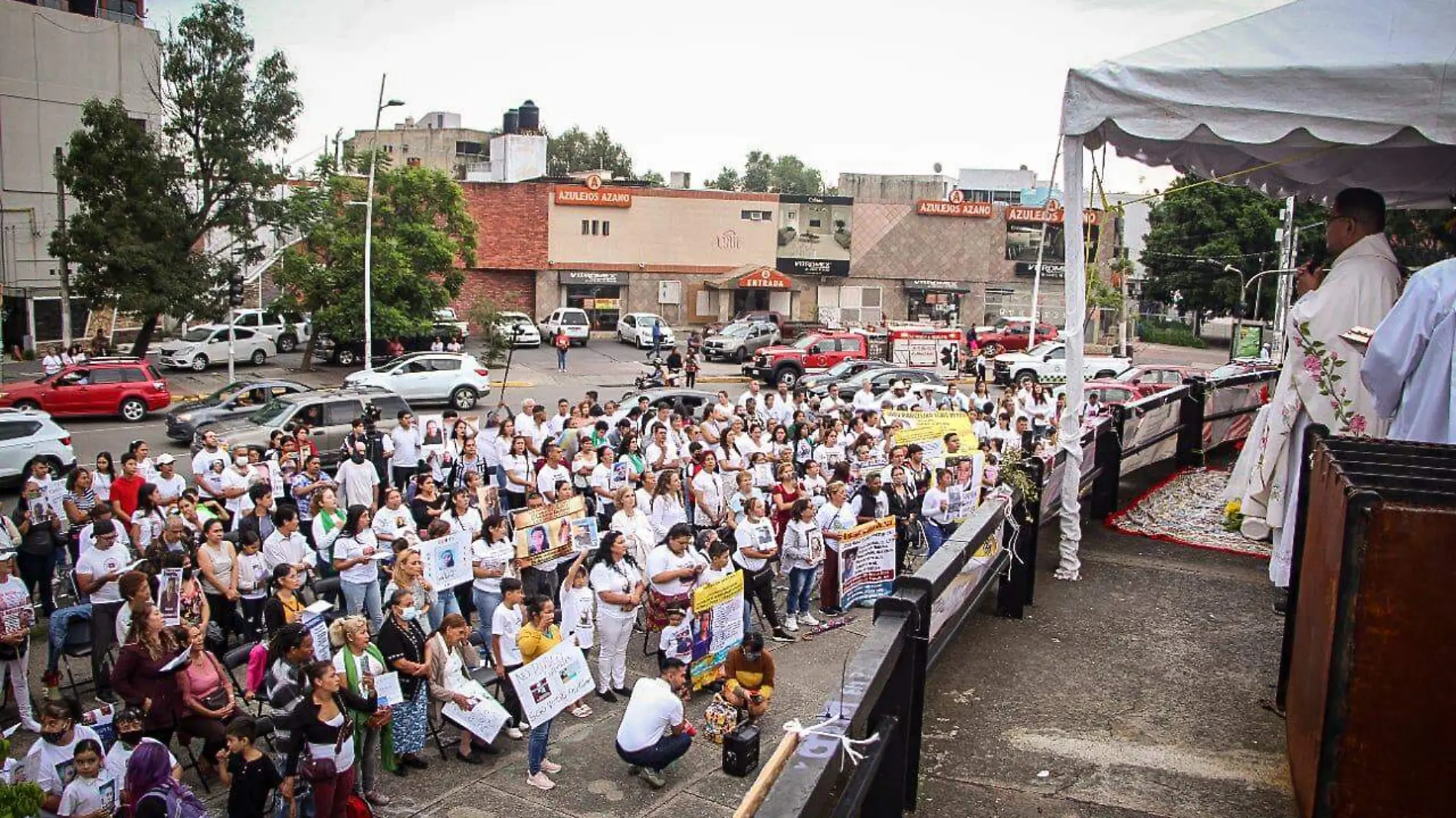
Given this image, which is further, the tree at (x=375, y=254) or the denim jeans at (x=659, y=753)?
the tree at (x=375, y=254)

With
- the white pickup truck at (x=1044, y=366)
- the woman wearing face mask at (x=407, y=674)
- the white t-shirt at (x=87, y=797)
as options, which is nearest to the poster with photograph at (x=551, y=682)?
the woman wearing face mask at (x=407, y=674)

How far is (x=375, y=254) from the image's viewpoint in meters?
36.6

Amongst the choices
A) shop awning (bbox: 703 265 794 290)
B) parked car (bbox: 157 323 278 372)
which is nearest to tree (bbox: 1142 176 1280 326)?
shop awning (bbox: 703 265 794 290)

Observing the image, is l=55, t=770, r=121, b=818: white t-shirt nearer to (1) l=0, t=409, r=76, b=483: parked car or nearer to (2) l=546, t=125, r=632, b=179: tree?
(1) l=0, t=409, r=76, b=483: parked car

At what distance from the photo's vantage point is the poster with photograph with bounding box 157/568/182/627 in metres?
10.0

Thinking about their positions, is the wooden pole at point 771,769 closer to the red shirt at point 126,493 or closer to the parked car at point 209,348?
the red shirt at point 126,493

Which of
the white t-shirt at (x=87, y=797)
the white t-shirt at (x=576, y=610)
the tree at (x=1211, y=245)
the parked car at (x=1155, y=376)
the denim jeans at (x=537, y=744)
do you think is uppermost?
the tree at (x=1211, y=245)

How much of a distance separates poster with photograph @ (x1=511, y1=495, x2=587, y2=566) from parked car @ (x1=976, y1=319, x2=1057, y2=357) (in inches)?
1371

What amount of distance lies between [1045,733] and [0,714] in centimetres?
995

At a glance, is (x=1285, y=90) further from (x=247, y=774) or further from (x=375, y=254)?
(x=375, y=254)

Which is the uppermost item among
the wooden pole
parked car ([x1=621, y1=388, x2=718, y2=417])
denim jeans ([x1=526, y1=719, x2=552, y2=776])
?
the wooden pole

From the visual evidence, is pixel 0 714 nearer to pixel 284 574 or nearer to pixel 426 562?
pixel 284 574

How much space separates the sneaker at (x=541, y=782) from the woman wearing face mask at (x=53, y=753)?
10.7 ft

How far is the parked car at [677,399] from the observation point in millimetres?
23516
